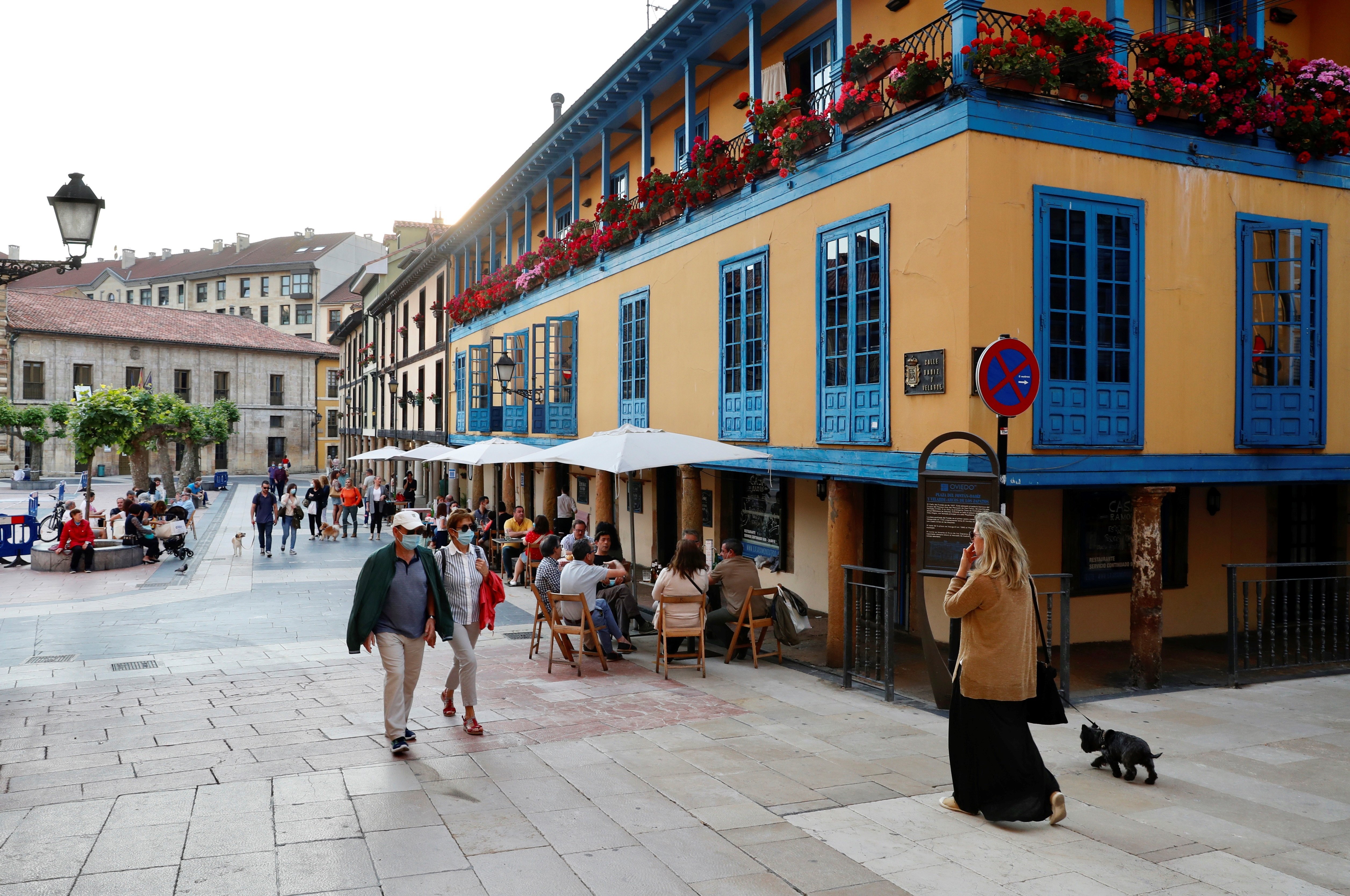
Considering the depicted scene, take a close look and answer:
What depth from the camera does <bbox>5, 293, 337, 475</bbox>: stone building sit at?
180 ft

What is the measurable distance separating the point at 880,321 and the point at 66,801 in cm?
744

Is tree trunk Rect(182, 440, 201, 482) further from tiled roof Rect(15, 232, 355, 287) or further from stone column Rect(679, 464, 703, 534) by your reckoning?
stone column Rect(679, 464, 703, 534)

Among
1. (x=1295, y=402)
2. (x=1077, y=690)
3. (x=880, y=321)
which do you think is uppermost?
(x=880, y=321)

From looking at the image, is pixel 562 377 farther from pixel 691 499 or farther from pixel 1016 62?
pixel 1016 62

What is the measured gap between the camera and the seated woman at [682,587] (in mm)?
9797

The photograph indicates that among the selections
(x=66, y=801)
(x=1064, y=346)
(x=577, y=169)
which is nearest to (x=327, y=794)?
(x=66, y=801)

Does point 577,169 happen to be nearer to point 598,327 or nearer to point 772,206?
point 598,327

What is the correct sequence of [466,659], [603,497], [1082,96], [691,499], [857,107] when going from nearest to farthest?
[466,659] → [1082,96] → [857,107] → [691,499] → [603,497]

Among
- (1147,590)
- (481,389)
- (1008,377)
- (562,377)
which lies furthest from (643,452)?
(481,389)

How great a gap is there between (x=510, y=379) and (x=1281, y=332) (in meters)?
13.3

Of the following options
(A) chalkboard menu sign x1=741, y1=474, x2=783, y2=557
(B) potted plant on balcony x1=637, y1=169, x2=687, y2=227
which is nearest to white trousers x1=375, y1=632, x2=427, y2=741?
(A) chalkboard menu sign x1=741, y1=474, x2=783, y2=557

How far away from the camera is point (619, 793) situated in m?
6.18

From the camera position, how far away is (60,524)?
68.2 feet

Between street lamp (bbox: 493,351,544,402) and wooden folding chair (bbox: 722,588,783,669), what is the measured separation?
1029 centimetres
